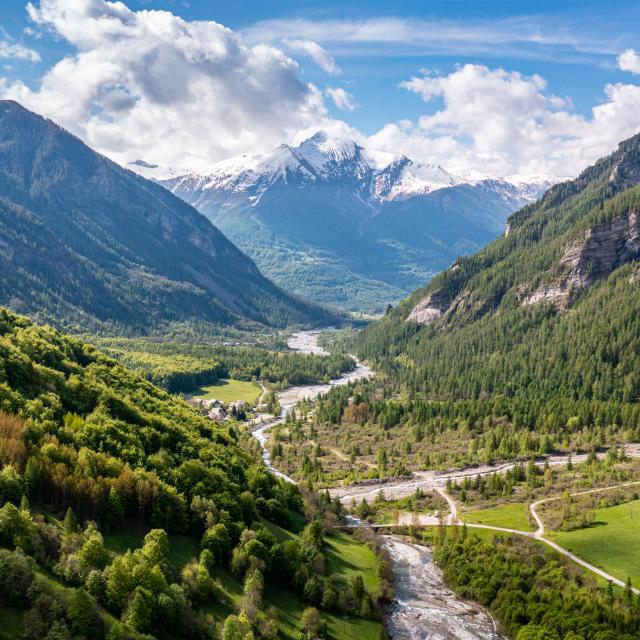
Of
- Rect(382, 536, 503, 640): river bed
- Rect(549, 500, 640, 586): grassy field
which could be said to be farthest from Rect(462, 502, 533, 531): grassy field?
Rect(382, 536, 503, 640): river bed

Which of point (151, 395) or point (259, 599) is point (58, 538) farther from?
point (151, 395)

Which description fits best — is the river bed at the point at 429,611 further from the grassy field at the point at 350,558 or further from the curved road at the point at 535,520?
the curved road at the point at 535,520

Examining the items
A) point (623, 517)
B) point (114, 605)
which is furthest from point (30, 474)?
point (623, 517)

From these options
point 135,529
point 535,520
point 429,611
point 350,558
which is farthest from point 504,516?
point 135,529

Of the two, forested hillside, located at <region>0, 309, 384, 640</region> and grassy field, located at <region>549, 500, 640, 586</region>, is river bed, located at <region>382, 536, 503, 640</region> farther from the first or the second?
grassy field, located at <region>549, 500, 640, 586</region>

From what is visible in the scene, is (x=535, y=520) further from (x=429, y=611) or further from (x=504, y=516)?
(x=429, y=611)

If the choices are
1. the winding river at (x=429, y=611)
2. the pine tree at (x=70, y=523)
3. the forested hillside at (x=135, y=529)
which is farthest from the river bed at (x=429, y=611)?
the pine tree at (x=70, y=523)
